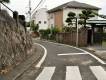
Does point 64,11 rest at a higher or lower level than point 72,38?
higher

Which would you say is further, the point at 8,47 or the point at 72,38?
the point at 72,38

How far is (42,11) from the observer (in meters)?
77.9

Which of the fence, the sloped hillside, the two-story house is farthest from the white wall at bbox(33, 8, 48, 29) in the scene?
the sloped hillside

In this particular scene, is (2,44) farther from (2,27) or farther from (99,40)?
(99,40)

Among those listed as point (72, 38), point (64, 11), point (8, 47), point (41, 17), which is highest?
point (64, 11)

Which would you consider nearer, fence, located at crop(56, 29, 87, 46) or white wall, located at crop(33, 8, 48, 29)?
fence, located at crop(56, 29, 87, 46)

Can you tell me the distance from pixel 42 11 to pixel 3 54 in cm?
6633


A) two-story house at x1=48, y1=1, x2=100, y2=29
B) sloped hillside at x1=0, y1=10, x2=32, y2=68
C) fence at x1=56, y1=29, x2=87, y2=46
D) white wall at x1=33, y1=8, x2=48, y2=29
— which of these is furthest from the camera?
white wall at x1=33, y1=8, x2=48, y2=29

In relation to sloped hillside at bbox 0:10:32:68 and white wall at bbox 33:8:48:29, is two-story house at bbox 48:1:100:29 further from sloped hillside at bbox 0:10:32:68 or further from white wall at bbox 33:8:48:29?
sloped hillside at bbox 0:10:32:68

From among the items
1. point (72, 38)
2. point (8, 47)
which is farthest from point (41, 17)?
point (8, 47)

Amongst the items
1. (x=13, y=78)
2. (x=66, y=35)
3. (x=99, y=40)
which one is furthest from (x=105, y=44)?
(x=13, y=78)

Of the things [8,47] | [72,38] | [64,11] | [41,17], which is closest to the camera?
[8,47]

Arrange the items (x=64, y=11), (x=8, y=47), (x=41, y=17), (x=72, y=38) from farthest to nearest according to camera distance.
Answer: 1. (x=41, y=17)
2. (x=64, y=11)
3. (x=72, y=38)
4. (x=8, y=47)

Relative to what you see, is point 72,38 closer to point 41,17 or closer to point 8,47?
point 8,47
